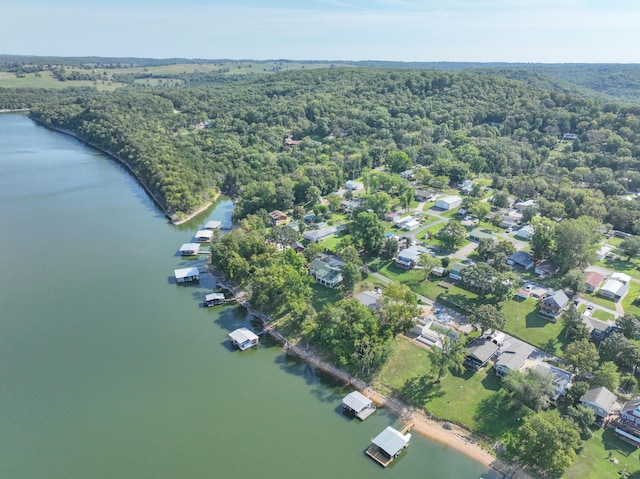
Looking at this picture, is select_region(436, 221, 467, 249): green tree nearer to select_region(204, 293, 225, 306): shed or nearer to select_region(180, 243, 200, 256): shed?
select_region(204, 293, 225, 306): shed

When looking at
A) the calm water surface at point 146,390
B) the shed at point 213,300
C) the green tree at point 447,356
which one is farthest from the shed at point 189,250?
the green tree at point 447,356

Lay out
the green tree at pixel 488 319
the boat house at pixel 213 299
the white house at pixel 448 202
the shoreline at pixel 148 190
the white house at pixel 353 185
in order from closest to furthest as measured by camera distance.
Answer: the green tree at pixel 488 319
the boat house at pixel 213 299
the shoreline at pixel 148 190
the white house at pixel 448 202
the white house at pixel 353 185

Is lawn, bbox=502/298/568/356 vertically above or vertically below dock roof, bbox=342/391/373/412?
above

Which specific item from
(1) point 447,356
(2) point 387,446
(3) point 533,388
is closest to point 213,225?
(1) point 447,356

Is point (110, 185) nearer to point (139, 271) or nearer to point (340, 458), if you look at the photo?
point (139, 271)

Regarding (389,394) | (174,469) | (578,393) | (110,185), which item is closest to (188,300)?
(174,469)

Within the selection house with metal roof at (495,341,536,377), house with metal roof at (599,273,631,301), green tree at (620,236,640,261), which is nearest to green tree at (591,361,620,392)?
house with metal roof at (495,341,536,377)

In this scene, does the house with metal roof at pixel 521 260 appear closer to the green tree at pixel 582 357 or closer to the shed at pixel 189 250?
the green tree at pixel 582 357
